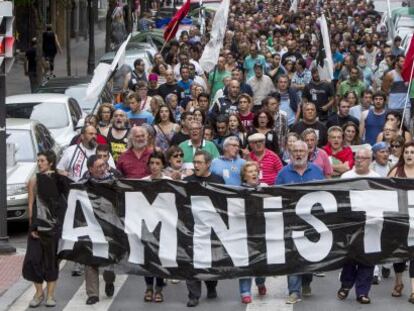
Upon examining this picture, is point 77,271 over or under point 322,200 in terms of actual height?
under

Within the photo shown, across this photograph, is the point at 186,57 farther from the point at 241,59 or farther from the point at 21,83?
the point at 21,83

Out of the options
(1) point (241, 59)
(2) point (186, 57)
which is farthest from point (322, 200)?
(1) point (241, 59)

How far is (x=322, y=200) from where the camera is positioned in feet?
42.5

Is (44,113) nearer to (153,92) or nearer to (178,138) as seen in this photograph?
(153,92)

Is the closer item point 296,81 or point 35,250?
point 35,250

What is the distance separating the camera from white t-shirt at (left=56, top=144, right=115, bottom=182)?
14.8 m

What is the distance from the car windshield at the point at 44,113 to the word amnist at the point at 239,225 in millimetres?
8454

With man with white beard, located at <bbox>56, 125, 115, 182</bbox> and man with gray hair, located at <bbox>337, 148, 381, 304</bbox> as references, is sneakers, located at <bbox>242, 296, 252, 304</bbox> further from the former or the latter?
man with white beard, located at <bbox>56, 125, 115, 182</bbox>

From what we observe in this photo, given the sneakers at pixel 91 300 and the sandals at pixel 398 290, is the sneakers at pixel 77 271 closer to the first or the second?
the sneakers at pixel 91 300

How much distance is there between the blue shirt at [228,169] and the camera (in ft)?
46.2

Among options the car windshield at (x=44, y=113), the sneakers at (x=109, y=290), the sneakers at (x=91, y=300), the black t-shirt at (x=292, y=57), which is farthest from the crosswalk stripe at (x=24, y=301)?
the black t-shirt at (x=292, y=57)

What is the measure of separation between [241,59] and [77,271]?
14540mm

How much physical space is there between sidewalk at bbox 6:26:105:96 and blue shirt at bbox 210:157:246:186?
21043 mm

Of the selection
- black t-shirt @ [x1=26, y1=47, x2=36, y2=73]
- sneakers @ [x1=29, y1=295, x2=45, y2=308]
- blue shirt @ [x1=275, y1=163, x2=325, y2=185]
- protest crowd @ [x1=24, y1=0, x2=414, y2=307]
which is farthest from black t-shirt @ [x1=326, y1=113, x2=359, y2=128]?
black t-shirt @ [x1=26, y1=47, x2=36, y2=73]
